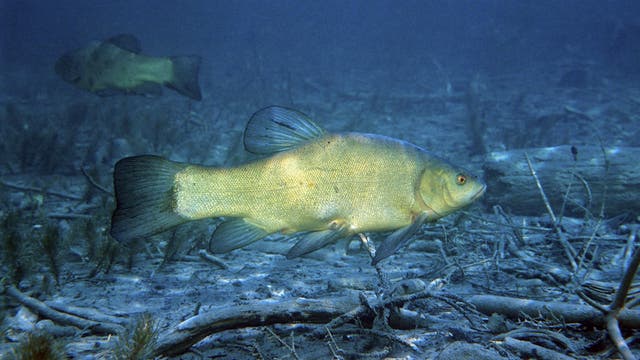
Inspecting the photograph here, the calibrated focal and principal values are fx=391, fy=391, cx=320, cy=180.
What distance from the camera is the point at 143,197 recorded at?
8.20 feet

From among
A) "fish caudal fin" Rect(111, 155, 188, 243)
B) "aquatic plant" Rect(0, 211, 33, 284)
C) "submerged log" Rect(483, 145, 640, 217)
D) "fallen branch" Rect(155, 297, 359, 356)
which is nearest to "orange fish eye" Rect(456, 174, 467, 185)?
"fallen branch" Rect(155, 297, 359, 356)

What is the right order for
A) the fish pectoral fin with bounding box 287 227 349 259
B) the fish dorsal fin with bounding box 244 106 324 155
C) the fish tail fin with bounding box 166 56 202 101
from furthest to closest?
the fish tail fin with bounding box 166 56 202 101
the fish dorsal fin with bounding box 244 106 324 155
the fish pectoral fin with bounding box 287 227 349 259

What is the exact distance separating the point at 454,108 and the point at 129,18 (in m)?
120

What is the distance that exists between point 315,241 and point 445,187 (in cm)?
94

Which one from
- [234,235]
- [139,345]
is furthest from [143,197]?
[139,345]

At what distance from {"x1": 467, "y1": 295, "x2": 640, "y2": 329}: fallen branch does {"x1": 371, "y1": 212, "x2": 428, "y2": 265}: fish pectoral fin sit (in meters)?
0.80

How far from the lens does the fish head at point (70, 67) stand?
627 cm

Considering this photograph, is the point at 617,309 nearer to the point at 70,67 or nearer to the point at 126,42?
the point at 126,42

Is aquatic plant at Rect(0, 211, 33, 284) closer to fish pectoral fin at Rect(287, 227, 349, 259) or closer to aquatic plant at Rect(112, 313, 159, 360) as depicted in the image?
aquatic plant at Rect(112, 313, 159, 360)

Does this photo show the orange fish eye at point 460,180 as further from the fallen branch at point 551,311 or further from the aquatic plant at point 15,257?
the aquatic plant at point 15,257

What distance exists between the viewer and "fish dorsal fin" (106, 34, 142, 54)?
19.8 feet

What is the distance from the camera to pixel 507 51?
1355 inches

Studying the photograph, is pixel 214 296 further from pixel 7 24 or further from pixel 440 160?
pixel 7 24

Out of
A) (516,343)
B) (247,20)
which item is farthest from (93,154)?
(247,20)
